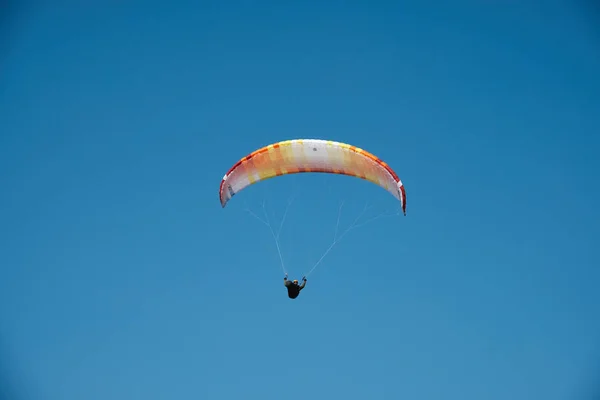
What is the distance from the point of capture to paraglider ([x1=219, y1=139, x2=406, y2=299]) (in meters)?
25.0

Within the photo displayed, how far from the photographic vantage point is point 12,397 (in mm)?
44125

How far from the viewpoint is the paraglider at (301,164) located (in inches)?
983

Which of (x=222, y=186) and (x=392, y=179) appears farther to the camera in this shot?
(x=222, y=186)

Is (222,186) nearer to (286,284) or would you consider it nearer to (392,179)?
(286,284)

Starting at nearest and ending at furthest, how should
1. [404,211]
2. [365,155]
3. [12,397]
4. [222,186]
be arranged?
1. [404,211]
2. [365,155]
3. [222,186]
4. [12,397]

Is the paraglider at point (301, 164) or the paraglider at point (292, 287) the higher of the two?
the paraglider at point (301, 164)

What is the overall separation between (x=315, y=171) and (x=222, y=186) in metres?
3.54

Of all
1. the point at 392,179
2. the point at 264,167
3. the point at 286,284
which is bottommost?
the point at 286,284

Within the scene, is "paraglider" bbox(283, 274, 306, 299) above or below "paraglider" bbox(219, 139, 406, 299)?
below

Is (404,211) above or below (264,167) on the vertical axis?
below

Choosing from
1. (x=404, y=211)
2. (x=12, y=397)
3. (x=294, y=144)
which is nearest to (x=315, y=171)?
(x=294, y=144)

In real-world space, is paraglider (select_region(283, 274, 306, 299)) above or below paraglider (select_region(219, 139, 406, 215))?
below

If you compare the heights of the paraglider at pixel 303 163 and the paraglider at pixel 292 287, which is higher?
the paraglider at pixel 303 163

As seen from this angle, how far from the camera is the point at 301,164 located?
26750 mm
